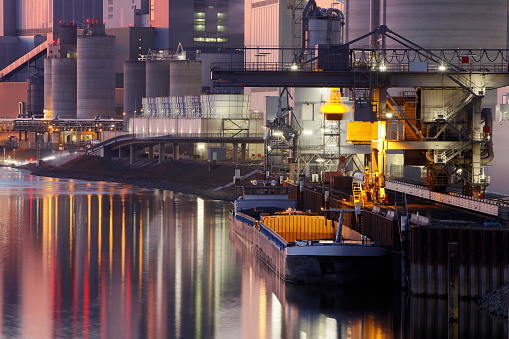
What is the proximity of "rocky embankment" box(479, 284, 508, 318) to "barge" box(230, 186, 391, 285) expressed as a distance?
23.2 feet

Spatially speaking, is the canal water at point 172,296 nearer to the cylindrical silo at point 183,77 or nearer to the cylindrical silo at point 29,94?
the cylindrical silo at point 183,77

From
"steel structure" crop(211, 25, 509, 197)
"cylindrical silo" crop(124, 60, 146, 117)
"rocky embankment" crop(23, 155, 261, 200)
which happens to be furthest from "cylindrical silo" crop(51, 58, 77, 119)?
"steel structure" crop(211, 25, 509, 197)

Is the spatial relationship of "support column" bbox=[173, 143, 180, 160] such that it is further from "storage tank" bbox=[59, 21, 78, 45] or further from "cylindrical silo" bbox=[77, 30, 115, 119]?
"storage tank" bbox=[59, 21, 78, 45]

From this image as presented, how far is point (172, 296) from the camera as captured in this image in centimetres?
4584

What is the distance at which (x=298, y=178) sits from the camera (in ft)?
259

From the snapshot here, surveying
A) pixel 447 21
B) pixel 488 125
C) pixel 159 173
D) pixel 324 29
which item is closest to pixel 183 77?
pixel 159 173

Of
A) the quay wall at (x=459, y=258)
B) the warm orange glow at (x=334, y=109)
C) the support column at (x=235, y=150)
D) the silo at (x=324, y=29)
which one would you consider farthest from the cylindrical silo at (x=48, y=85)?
the quay wall at (x=459, y=258)

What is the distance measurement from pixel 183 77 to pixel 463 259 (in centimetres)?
11242

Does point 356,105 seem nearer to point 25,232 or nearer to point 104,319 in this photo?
point 104,319

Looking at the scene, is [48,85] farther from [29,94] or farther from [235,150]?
[235,150]

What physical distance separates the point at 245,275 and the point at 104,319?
12.3m

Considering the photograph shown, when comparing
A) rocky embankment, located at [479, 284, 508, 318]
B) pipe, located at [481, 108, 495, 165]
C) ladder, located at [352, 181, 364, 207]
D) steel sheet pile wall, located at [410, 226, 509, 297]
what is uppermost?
pipe, located at [481, 108, 495, 165]

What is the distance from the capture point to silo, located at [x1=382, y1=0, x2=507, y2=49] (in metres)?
83.4

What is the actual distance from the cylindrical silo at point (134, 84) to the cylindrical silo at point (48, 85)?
88.1 feet
